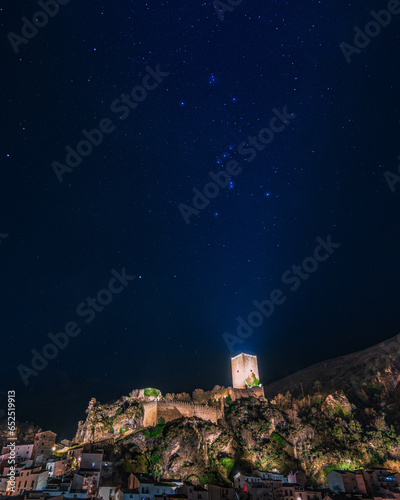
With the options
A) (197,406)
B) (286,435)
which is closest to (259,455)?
(286,435)

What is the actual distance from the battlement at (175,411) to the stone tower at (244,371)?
1834 cm

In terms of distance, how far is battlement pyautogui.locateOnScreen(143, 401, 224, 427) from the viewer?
64.2m

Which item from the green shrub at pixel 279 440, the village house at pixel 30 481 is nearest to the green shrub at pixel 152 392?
the green shrub at pixel 279 440

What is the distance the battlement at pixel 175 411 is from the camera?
211 feet

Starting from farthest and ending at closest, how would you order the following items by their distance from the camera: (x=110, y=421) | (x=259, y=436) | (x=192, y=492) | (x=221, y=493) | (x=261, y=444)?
(x=110, y=421)
(x=259, y=436)
(x=261, y=444)
(x=221, y=493)
(x=192, y=492)

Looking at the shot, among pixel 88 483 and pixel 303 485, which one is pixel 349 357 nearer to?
pixel 303 485

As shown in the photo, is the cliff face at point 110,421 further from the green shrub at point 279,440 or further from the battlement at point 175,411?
the green shrub at point 279,440

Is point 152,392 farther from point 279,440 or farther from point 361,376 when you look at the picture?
point 361,376

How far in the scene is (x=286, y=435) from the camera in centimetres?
6266

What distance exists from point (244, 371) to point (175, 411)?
26.1 metres

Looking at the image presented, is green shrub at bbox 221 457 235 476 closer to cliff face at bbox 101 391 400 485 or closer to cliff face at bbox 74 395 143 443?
cliff face at bbox 101 391 400 485

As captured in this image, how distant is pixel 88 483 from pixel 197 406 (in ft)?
87.0

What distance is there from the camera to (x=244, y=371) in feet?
286

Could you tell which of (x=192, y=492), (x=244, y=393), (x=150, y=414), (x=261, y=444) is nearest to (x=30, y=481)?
(x=192, y=492)
